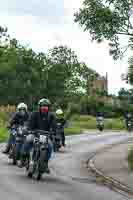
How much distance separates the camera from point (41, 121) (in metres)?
17.1

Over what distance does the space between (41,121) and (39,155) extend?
3.17ft

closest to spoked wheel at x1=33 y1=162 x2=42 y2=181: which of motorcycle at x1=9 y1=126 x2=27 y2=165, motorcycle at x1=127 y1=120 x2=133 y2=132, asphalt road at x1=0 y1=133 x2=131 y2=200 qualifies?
asphalt road at x1=0 y1=133 x2=131 y2=200

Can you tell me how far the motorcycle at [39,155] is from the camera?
1636cm

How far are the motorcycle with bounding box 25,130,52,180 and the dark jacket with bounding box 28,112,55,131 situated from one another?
0.59 feet

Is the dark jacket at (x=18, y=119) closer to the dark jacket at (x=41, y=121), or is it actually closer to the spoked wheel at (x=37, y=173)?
the dark jacket at (x=41, y=121)

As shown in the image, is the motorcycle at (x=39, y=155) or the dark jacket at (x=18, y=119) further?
the dark jacket at (x=18, y=119)

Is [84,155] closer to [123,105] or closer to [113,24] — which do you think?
[113,24]

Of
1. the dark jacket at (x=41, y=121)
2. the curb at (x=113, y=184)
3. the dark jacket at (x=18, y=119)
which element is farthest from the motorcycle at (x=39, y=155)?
the dark jacket at (x=18, y=119)

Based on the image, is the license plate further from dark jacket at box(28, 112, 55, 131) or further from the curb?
the curb

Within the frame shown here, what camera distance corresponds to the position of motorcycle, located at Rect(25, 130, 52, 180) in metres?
16.4

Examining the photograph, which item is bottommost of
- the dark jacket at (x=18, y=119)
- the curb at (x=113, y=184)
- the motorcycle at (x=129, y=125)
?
the motorcycle at (x=129, y=125)

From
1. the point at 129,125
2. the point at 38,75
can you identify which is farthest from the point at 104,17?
the point at 38,75

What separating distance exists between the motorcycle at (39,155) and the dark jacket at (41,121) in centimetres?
18

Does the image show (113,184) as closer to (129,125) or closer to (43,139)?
(43,139)
